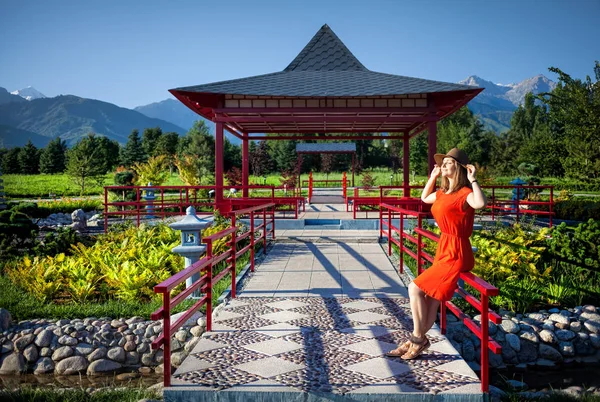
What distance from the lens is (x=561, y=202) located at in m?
15.7

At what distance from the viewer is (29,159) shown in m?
59.9

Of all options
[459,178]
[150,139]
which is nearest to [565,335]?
[459,178]

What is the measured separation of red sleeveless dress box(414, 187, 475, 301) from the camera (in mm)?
3391

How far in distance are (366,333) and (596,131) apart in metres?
16.1

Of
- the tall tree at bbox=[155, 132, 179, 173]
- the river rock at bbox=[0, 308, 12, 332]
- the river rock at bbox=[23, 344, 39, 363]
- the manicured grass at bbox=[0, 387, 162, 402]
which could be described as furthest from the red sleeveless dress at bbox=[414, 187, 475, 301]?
the tall tree at bbox=[155, 132, 179, 173]

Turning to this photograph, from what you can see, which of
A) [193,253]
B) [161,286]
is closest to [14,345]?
[193,253]

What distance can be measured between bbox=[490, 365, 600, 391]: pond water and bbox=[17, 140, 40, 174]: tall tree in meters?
65.6

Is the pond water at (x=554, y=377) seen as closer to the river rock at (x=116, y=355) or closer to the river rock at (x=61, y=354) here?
the river rock at (x=116, y=355)

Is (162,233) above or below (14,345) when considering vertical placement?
above

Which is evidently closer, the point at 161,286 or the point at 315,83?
the point at 161,286

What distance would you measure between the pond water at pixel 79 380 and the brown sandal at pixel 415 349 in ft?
8.18

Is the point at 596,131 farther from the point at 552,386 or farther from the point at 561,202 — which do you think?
the point at 552,386

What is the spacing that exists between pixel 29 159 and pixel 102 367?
64.2 m

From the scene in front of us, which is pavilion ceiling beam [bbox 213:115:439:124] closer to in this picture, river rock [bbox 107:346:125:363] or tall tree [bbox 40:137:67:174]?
river rock [bbox 107:346:125:363]
